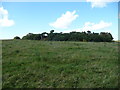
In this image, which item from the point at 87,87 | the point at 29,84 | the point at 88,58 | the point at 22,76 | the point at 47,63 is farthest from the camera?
the point at 88,58

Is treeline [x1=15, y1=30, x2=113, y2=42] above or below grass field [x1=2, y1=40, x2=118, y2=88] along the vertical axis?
above

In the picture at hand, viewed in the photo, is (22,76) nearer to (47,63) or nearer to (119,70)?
(47,63)

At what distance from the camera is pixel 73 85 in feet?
33.7

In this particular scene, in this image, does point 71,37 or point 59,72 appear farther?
point 71,37

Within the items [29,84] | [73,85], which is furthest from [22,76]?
[73,85]

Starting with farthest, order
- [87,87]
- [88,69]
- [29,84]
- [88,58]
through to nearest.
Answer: [88,58] → [88,69] → [29,84] → [87,87]

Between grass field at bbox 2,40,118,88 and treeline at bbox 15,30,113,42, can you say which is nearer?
grass field at bbox 2,40,118,88

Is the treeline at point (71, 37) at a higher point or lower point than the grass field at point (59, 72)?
higher

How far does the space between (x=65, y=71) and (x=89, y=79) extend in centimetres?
179

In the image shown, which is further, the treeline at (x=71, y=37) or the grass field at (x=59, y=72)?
the treeline at (x=71, y=37)

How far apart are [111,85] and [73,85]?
6.59 feet

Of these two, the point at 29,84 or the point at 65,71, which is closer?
the point at 29,84

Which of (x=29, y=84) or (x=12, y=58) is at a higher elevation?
(x=12, y=58)

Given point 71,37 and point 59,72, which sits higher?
point 71,37
